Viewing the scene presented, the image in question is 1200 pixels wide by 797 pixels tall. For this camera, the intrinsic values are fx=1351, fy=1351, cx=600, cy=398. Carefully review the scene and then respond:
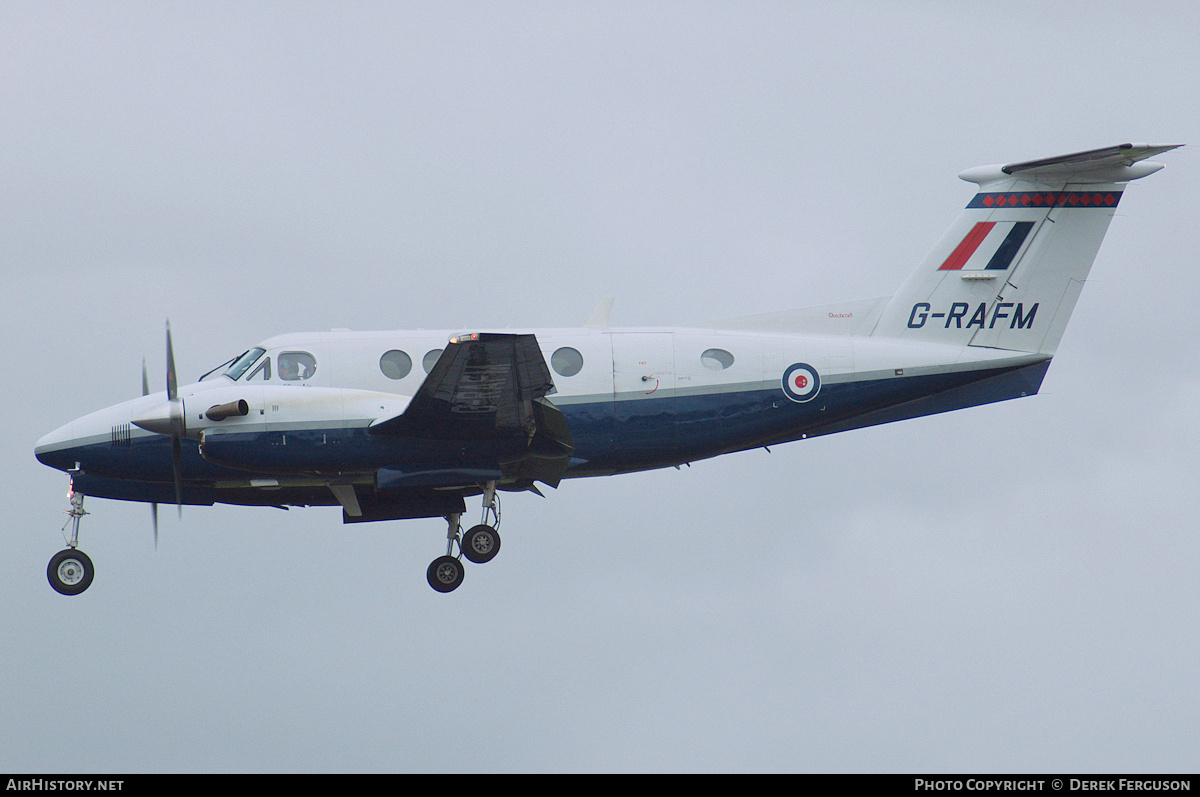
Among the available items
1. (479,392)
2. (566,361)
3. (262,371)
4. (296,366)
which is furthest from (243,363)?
(566,361)

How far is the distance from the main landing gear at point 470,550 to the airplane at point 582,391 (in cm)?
3

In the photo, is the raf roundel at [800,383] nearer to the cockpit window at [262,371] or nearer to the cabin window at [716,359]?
the cabin window at [716,359]

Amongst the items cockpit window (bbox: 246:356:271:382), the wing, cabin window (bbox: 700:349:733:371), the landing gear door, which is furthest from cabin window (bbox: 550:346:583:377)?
cockpit window (bbox: 246:356:271:382)

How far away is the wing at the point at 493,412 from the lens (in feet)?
64.3

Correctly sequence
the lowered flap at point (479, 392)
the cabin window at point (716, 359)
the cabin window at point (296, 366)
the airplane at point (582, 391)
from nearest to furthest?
the lowered flap at point (479, 392)
the airplane at point (582, 391)
the cabin window at point (296, 366)
the cabin window at point (716, 359)

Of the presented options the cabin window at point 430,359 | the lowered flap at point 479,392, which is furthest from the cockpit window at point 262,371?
the cabin window at point 430,359

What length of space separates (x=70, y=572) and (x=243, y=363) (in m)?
4.44

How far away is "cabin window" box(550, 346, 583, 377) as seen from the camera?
2184cm

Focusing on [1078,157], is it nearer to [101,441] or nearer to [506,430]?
[506,430]

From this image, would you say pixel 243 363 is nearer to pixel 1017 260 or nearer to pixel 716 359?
pixel 716 359

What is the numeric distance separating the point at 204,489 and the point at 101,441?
1967 millimetres

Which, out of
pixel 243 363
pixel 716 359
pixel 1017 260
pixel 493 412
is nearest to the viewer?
pixel 493 412

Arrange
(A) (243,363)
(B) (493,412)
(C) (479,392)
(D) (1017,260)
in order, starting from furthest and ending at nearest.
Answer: (D) (1017,260)
(A) (243,363)
(B) (493,412)
(C) (479,392)

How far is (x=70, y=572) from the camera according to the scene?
22078 millimetres
